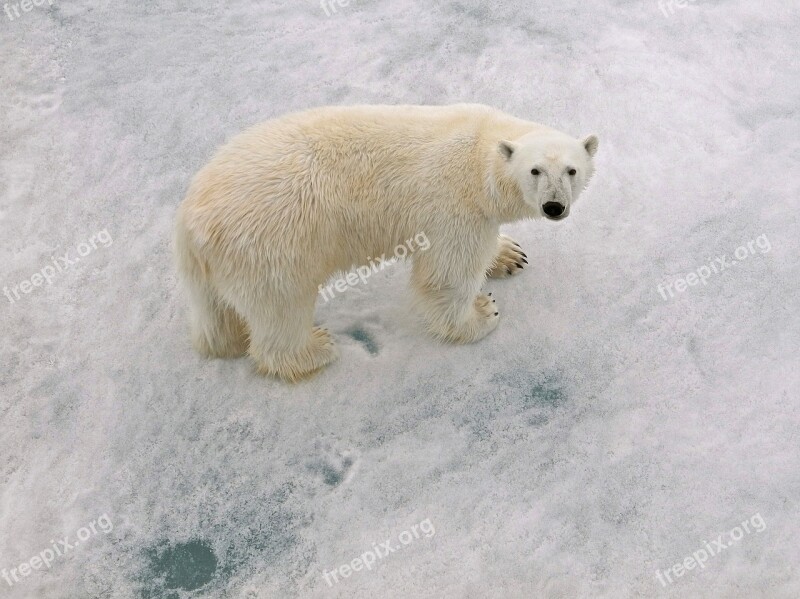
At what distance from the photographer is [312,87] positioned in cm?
644

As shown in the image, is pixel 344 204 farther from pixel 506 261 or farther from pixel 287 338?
pixel 506 261

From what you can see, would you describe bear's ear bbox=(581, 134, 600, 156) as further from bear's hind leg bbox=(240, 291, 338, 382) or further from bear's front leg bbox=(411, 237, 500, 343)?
bear's hind leg bbox=(240, 291, 338, 382)

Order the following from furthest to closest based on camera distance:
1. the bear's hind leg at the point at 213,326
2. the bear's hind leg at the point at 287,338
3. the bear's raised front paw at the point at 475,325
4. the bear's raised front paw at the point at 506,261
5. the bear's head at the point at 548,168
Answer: the bear's raised front paw at the point at 506,261
the bear's raised front paw at the point at 475,325
the bear's hind leg at the point at 213,326
the bear's hind leg at the point at 287,338
the bear's head at the point at 548,168

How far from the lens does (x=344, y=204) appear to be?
4.41m

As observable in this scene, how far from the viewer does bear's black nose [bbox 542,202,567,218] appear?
4.17 meters

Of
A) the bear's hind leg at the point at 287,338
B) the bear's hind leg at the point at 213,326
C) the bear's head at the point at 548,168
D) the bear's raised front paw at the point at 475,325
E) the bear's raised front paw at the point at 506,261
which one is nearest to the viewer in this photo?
the bear's head at the point at 548,168

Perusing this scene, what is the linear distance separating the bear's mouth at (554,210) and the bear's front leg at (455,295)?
58 centimetres

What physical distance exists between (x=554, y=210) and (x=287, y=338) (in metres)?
1.62

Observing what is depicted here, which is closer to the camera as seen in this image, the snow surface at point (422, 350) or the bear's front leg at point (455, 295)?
the snow surface at point (422, 350)

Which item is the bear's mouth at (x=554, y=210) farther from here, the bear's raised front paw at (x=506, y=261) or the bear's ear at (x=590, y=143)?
the bear's raised front paw at (x=506, y=261)

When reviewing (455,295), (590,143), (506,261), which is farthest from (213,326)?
(590,143)

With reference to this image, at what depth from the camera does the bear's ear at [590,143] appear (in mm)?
4281

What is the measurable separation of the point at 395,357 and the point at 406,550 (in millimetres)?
1187

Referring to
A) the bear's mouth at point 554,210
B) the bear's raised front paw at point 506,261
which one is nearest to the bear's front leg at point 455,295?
the bear's raised front paw at point 506,261
